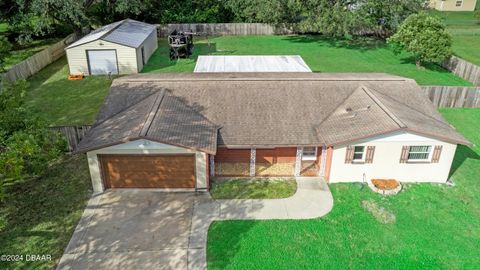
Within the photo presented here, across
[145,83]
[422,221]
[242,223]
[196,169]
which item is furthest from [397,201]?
[145,83]

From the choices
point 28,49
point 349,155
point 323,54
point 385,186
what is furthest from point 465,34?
point 28,49

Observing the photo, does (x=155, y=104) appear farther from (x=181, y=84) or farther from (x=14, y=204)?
(x=14, y=204)

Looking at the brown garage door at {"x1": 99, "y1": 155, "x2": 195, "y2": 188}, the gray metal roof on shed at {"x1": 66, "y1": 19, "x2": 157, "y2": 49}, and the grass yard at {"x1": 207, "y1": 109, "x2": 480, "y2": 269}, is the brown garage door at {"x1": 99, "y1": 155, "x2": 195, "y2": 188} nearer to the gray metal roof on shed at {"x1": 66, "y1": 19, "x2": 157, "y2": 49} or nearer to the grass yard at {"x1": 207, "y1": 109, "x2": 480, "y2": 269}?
the grass yard at {"x1": 207, "y1": 109, "x2": 480, "y2": 269}

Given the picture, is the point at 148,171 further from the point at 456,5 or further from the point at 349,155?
the point at 456,5

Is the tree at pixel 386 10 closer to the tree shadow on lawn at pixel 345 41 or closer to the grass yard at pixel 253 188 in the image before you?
the tree shadow on lawn at pixel 345 41

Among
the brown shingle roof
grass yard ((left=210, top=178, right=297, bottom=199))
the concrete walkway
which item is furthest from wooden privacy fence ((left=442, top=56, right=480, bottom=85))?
grass yard ((left=210, top=178, right=297, bottom=199))

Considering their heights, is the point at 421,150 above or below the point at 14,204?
above
